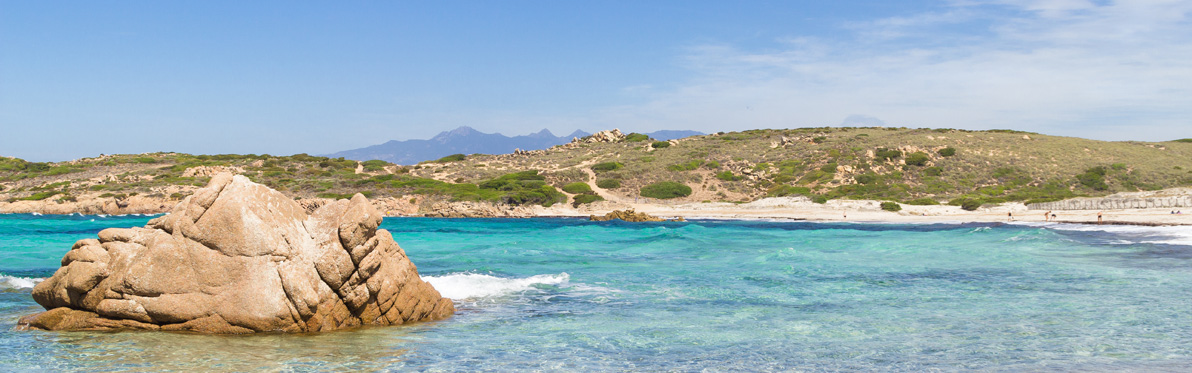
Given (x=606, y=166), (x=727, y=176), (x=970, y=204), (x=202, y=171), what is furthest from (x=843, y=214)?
(x=202, y=171)

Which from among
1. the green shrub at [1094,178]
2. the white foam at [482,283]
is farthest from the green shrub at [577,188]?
the white foam at [482,283]

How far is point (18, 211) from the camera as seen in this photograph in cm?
7106

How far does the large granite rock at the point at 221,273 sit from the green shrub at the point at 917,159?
84.9 meters

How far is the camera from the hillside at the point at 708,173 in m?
73.4

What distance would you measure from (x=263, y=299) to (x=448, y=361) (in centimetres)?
347

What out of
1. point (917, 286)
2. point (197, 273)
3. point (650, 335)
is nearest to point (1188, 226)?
point (917, 286)

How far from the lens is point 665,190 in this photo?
256 ft

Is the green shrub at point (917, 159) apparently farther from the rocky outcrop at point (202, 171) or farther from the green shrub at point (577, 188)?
the rocky outcrop at point (202, 171)

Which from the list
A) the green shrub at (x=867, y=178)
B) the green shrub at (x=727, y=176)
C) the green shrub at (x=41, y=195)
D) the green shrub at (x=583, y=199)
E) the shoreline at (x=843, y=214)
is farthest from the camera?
the green shrub at (x=727, y=176)

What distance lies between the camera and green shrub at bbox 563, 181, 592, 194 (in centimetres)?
7747

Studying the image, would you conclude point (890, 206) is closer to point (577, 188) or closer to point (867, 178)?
point (867, 178)

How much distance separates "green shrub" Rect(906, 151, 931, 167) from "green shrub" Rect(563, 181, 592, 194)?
3962cm

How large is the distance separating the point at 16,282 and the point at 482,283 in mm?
10998

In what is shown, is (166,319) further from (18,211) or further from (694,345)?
(18,211)
